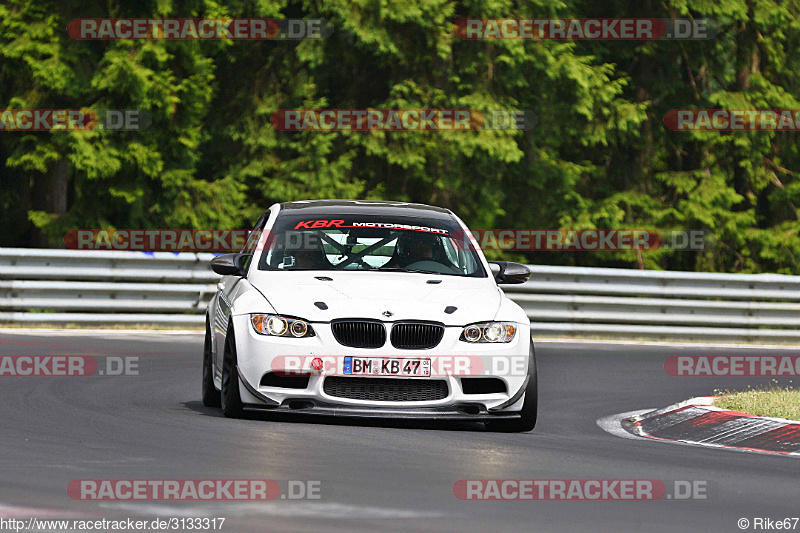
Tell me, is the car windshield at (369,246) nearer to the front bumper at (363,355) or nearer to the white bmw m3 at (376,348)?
the white bmw m3 at (376,348)

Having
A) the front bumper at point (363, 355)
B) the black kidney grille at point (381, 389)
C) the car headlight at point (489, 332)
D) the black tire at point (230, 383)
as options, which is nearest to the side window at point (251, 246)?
the black tire at point (230, 383)

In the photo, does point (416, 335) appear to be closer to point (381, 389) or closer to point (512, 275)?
point (381, 389)

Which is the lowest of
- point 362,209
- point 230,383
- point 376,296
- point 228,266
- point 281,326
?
point 230,383

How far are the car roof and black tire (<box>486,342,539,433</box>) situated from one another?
1992 millimetres

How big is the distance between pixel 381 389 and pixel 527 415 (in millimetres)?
1113

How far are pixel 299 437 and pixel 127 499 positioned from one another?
250cm

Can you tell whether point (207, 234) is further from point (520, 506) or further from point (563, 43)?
point (520, 506)

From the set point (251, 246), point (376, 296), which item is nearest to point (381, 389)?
point (376, 296)

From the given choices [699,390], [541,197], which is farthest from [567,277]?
[541,197]

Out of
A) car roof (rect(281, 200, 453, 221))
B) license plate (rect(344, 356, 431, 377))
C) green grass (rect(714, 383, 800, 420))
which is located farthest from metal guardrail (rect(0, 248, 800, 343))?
license plate (rect(344, 356, 431, 377))

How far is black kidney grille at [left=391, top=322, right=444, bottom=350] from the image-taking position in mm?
10172

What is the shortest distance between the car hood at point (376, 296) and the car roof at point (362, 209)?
1028 millimetres

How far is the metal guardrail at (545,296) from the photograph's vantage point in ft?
64.6

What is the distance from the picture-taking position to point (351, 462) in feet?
28.2
